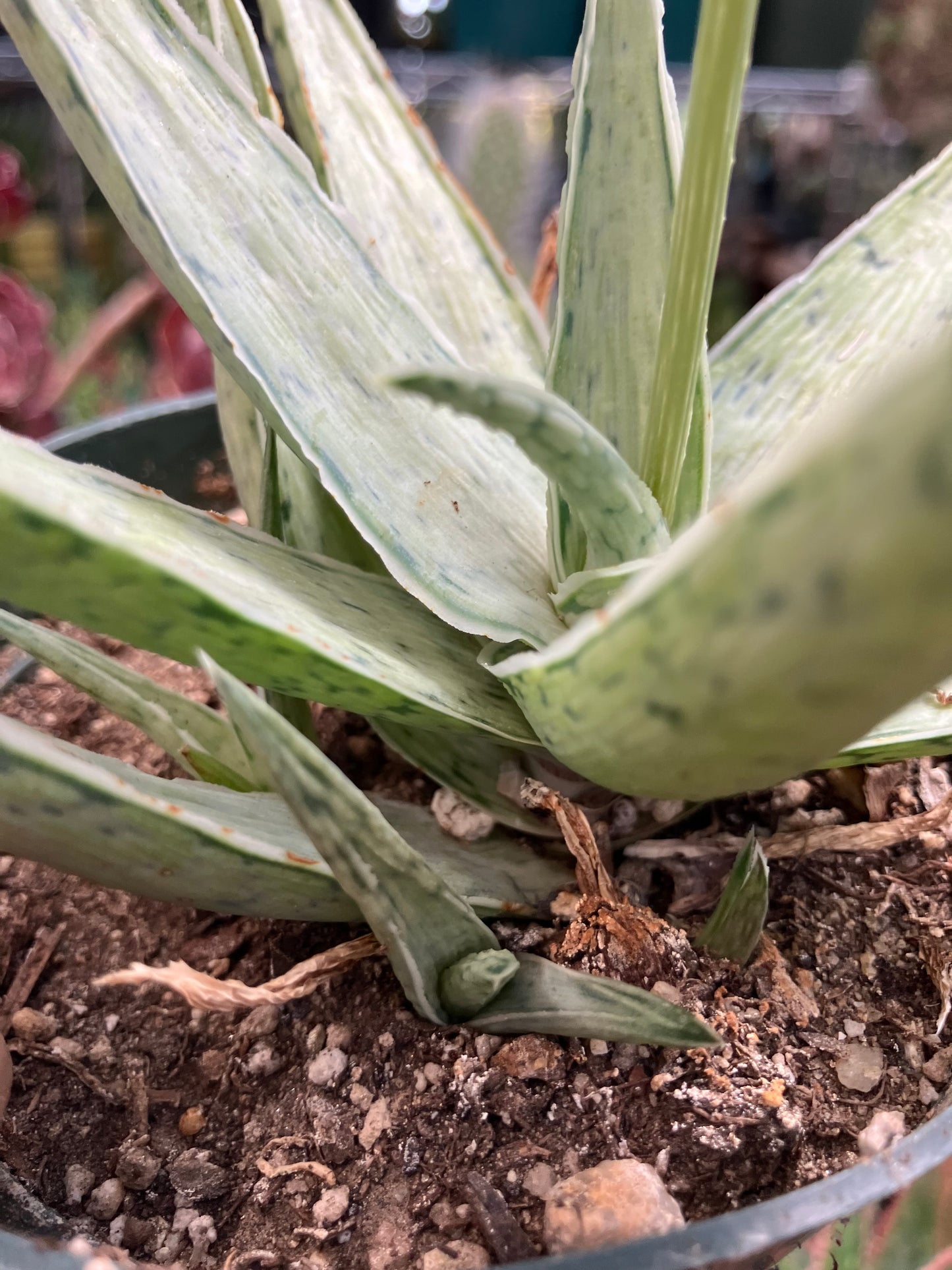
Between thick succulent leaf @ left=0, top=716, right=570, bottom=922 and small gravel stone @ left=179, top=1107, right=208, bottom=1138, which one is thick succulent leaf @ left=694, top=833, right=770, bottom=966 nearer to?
thick succulent leaf @ left=0, top=716, right=570, bottom=922

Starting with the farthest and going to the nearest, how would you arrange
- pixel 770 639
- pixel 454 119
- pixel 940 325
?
1. pixel 454 119
2. pixel 940 325
3. pixel 770 639

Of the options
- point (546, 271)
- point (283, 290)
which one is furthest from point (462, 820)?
point (546, 271)

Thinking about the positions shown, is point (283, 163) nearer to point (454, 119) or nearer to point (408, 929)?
point (408, 929)

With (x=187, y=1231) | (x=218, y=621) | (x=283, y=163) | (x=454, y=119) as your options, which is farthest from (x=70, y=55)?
(x=454, y=119)

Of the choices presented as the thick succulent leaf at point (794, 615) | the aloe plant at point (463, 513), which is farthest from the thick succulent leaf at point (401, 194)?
the thick succulent leaf at point (794, 615)

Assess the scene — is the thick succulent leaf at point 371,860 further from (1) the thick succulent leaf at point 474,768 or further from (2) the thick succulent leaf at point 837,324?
(2) the thick succulent leaf at point 837,324

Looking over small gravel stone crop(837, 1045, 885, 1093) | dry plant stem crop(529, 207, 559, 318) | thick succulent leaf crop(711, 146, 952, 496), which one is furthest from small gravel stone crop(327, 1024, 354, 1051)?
dry plant stem crop(529, 207, 559, 318)
